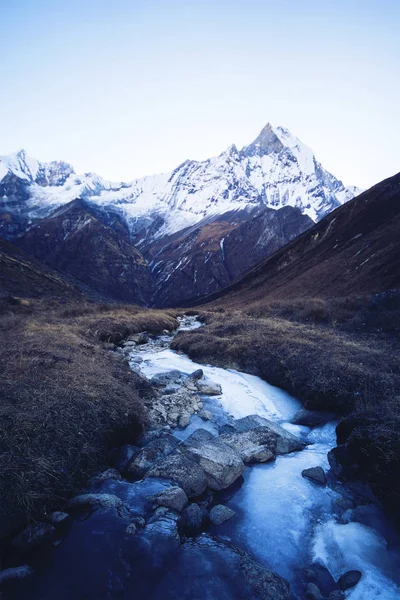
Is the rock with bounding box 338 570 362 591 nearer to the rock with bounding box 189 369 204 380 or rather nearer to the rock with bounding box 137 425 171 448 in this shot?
the rock with bounding box 137 425 171 448

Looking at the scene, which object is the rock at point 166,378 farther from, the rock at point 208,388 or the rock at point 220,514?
the rock at point 220,514

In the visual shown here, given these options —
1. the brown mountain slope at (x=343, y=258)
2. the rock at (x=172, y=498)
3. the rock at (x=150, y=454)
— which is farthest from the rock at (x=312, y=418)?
the brown mountain slope at (x=343, y=258)

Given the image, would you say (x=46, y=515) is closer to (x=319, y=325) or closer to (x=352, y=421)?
(x=352, y=421)

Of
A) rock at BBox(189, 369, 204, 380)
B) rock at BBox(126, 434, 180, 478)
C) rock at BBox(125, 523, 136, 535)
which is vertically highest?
rock at BBox(126, 434, 180, 478)

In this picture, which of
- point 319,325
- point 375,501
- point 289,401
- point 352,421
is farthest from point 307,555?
point 319,325

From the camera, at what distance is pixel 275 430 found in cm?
1192

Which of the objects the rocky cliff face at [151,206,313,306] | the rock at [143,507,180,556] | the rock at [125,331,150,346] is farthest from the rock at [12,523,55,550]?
the rocky cliff face at [151,206,313,306]

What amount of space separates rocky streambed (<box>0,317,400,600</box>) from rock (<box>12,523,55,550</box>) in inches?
0.7

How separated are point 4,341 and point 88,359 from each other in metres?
5.01

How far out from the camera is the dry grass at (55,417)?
7385 mm

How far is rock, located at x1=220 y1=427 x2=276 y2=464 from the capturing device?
1033 cm

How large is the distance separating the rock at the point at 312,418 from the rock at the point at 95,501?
25.6 ft

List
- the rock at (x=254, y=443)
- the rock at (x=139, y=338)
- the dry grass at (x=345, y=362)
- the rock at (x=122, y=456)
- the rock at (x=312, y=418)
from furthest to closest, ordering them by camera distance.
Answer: the rock at (x=139, y=338), the rock at (x=312, y=418), the rock at (x=254, y=443), the rock at (x=122, y=456), the dry grass at (x=345, y=362)

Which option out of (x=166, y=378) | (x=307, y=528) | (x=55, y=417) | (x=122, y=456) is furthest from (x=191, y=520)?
(x=166, y=378)
